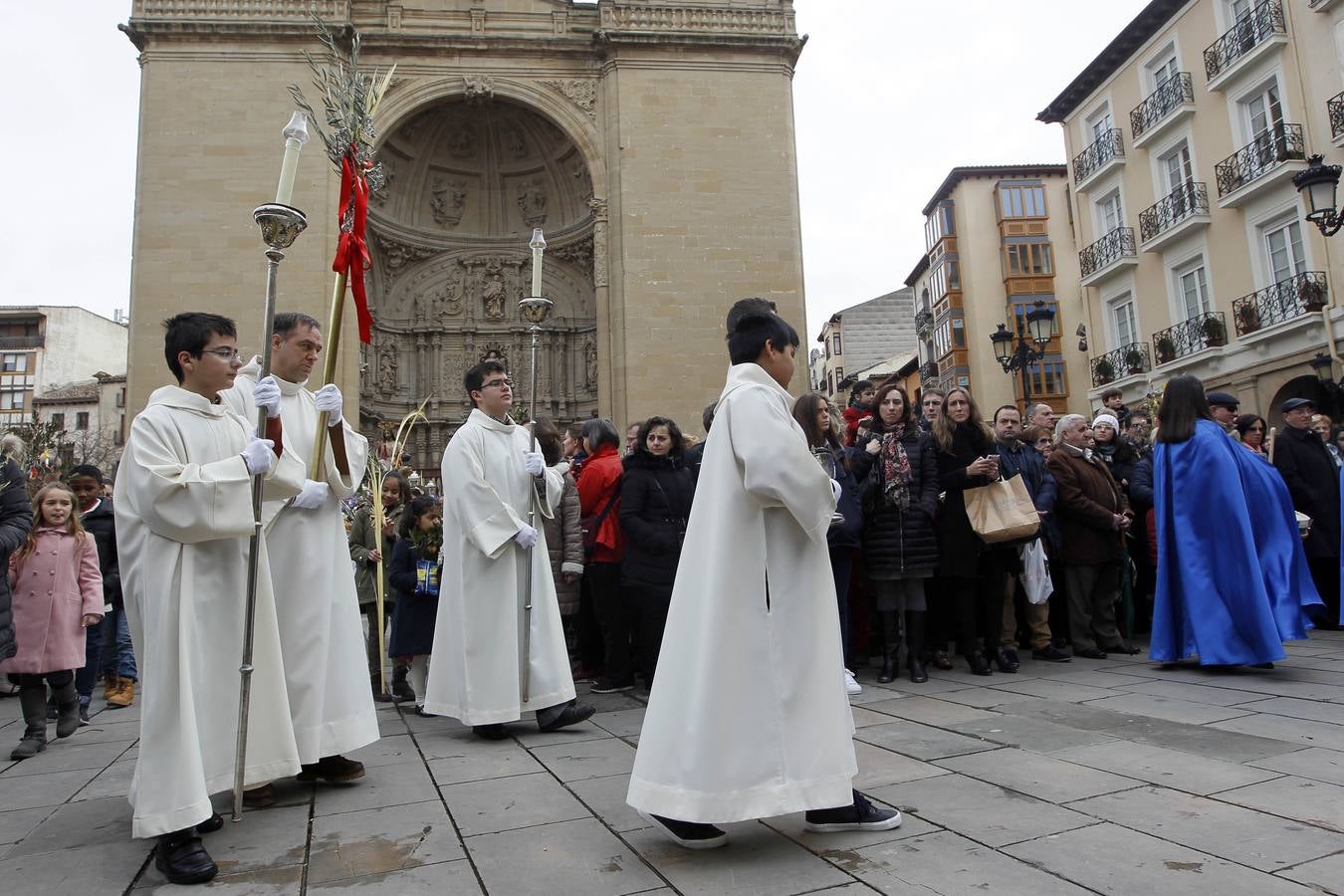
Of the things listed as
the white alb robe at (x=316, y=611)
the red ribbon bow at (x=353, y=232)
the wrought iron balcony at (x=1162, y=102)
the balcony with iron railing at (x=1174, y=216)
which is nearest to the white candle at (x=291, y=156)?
the red ribbon bow at (x=353, y=232)

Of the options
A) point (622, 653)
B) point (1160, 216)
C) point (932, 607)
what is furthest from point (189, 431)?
point (1160, 216)

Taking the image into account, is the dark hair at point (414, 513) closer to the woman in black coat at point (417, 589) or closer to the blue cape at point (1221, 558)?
the woman in black coat at point (417, 589)

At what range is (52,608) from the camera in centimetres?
540

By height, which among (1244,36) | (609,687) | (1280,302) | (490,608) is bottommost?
(609,687)

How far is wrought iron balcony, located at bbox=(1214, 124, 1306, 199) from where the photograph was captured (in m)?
17.8

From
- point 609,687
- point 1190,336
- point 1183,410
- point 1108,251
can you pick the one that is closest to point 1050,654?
point 1183,410

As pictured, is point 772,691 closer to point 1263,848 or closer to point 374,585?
point 1263,848

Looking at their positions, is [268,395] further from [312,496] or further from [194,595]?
[194,595]

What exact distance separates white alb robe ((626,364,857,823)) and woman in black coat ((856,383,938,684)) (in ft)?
10.0

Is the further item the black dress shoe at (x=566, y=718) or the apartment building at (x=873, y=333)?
the apartment building at (x=873, y=333)

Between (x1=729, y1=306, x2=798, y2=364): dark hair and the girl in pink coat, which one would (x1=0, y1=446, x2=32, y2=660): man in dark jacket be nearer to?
the girl in pink coat

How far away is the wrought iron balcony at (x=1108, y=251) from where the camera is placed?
2327cm

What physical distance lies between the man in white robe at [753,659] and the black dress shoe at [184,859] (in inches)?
55.0

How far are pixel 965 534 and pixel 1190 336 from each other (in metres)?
18.5
